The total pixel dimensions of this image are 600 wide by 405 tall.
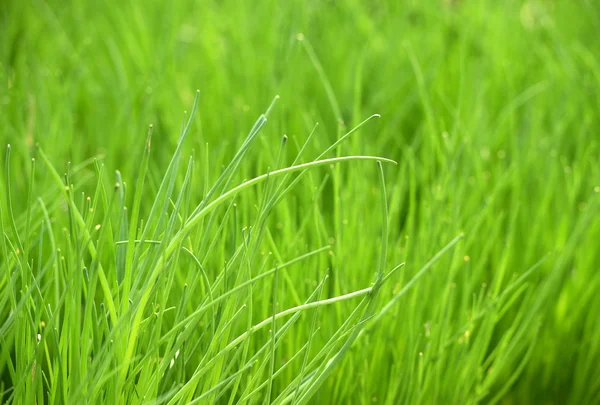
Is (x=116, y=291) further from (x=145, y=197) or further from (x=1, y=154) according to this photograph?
(x=1, y=154)

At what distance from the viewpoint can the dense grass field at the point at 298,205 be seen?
19.6 inches

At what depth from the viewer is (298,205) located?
898 mm

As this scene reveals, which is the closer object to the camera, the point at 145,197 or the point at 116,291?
the point at 116,291

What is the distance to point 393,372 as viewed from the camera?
0.61 meters

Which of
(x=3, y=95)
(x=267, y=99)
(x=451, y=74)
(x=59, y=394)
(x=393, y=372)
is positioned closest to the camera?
(x=59, y=394)

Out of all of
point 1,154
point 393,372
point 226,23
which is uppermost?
point 226,23

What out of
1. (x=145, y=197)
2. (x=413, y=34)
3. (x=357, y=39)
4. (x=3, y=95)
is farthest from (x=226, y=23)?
(x=145, y=197)

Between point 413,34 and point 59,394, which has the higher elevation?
point 413,34

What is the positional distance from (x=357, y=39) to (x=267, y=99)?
306mm

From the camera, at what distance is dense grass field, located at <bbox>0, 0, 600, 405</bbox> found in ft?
1.64

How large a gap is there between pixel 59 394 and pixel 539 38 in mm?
1172

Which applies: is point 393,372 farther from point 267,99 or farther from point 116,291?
point 267,99

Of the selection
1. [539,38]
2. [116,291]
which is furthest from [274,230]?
[539,38]

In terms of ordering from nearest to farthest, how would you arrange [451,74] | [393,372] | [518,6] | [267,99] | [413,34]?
1. [393,372]
2. [267,99]
3. [451,74]
4. [413,34]
5. [518,6]
